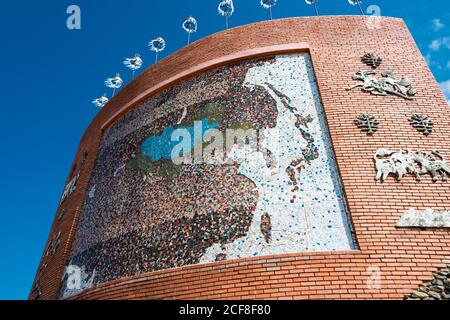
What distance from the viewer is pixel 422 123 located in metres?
5.10

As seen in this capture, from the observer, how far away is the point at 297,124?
538cm

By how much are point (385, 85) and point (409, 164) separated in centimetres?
156

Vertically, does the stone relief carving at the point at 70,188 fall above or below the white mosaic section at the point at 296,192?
above

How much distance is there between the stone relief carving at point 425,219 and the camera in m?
4.16

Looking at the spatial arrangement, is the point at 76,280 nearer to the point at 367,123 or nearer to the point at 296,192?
the point at 296,192

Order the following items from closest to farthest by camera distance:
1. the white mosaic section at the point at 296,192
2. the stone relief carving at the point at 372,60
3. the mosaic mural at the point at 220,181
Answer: the white mosaic section at the point at 296,192 < the mosaic mural at the point at 220,181 < the stone relief carving at the point at 372,60

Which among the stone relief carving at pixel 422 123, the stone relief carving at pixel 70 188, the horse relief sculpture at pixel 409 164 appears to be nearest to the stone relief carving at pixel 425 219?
the horse relief sculpture at pixel 409 164

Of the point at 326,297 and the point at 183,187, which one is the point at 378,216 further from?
the point at 183,187

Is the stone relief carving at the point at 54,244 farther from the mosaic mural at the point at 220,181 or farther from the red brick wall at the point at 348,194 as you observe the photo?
the mosaic mural at the point at 220,181

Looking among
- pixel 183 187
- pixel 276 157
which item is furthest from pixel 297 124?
pixel 183 187

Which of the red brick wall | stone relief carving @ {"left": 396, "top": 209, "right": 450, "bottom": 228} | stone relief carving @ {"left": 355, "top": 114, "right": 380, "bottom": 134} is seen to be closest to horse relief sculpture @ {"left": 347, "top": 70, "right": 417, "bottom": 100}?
the red brick wall

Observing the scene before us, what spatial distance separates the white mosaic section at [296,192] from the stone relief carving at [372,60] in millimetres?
933

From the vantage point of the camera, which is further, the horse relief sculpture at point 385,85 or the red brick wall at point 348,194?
the horse relief sculpture at point 385,85

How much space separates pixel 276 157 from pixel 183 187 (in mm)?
1555
